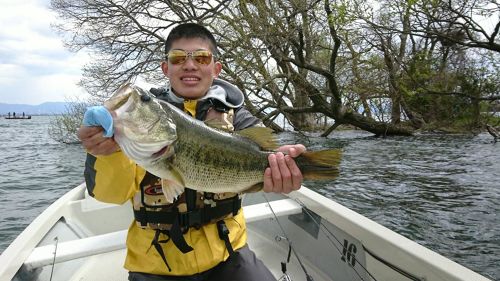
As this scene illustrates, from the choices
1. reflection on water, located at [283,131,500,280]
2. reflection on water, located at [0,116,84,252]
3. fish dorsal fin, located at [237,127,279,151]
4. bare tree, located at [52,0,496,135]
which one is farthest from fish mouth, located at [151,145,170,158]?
bare tree, located at [52,0,496,135]

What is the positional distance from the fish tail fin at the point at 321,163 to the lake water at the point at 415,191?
388cm

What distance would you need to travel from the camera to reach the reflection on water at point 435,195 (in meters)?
5.84

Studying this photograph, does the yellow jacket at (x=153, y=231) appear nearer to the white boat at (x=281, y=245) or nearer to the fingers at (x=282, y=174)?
the fingers at (x=282, y=174)

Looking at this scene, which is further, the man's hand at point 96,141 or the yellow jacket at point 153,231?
the yellow jacket at point 153,231

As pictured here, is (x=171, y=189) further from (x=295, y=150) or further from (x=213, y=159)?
(x=295, y=150)

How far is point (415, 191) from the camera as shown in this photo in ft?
29.4

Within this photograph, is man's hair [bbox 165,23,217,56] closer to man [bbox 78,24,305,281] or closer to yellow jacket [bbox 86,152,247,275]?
man [bbox 78,24,305,281]

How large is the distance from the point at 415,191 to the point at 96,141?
8.50 meters

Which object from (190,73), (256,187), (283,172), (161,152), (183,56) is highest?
(183,56)

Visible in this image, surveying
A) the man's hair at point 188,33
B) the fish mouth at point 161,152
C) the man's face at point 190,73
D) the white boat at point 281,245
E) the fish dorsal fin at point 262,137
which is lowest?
the white boat at point 281,245

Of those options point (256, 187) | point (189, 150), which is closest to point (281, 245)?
point (256, 187)

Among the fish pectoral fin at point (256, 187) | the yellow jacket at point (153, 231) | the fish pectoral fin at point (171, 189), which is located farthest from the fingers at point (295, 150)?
the yellow jacket at point (153, 231)

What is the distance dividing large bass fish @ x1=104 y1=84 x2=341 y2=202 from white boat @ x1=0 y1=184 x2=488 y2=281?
1.20 meters

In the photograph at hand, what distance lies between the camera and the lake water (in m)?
6.08
